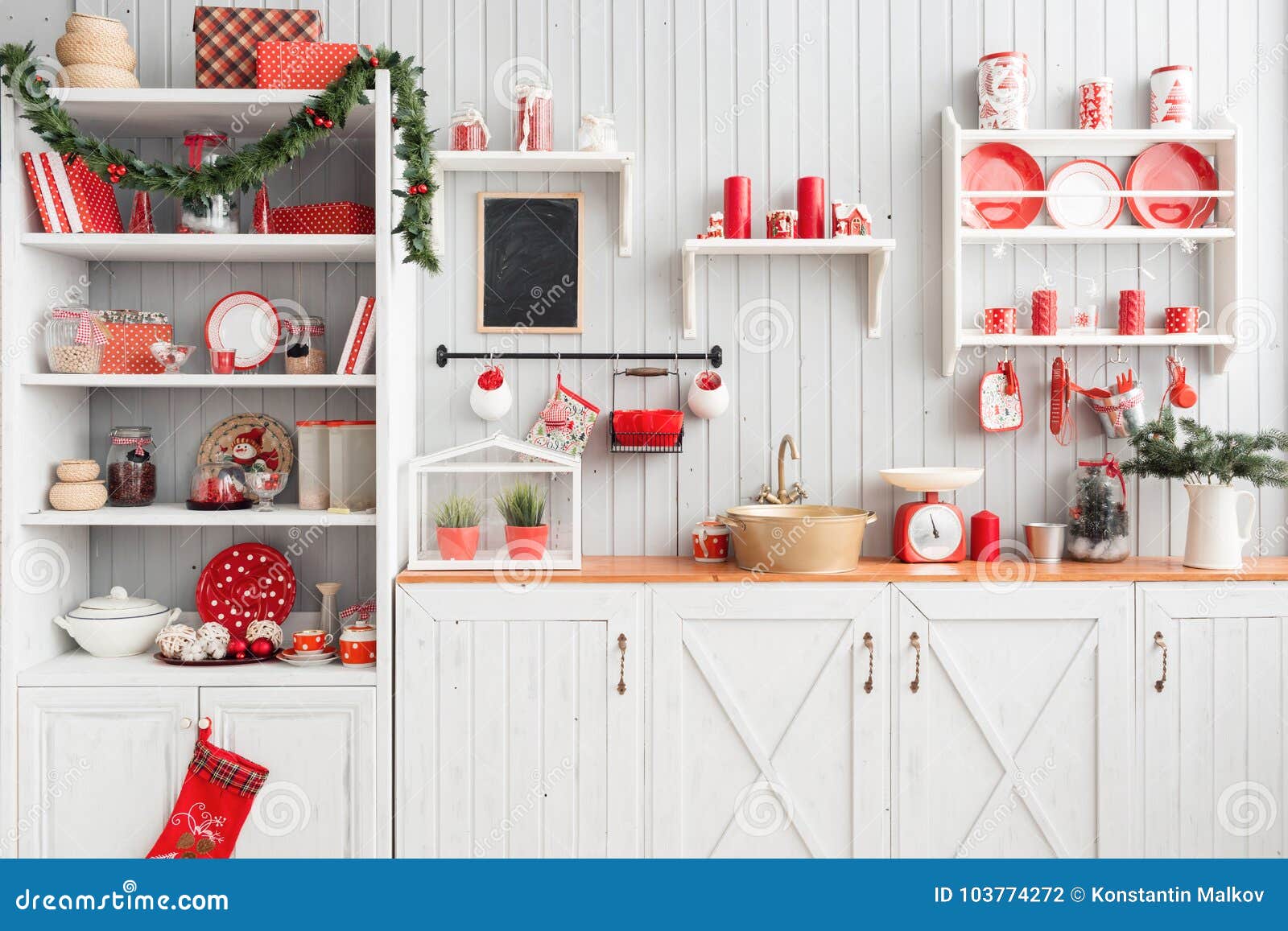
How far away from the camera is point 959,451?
282cm

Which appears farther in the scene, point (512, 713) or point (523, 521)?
point (523, 521)

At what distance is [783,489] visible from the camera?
2734 millimetres

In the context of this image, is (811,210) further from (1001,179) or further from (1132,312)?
(1132,312)

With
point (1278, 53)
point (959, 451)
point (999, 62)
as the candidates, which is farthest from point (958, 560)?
point (1278, 53)

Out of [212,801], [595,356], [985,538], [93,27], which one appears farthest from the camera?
[595,356]

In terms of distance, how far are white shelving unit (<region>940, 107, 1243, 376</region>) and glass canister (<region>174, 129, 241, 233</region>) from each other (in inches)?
74.6

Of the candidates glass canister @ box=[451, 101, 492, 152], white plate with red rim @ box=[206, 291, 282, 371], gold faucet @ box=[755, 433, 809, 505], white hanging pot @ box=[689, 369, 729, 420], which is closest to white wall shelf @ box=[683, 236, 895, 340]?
white hanging pot @ box=[689, 369, 729, 420]

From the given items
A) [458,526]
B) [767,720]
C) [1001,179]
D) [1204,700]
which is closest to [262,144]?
[458,526]

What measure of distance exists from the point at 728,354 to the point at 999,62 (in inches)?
41.9

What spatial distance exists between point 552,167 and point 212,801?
1.82m

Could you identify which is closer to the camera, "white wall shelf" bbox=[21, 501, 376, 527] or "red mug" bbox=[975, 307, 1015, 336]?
"white wall shelf" bbox=[21, 501, 376, 527]

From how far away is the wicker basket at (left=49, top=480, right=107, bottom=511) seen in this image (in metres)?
2.46

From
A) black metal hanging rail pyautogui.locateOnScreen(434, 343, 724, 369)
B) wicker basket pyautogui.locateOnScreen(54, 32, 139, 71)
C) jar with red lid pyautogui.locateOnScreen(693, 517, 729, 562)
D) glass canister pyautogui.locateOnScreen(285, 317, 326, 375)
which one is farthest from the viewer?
black metal hanging rail pyautogui.locateOnScreen(434, 343, 724, 369)

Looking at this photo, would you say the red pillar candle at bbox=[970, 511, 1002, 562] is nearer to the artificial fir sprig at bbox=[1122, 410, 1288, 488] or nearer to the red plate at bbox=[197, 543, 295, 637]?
the artificial fir sprig at bbox=[1122, 410, 1288, 488]
